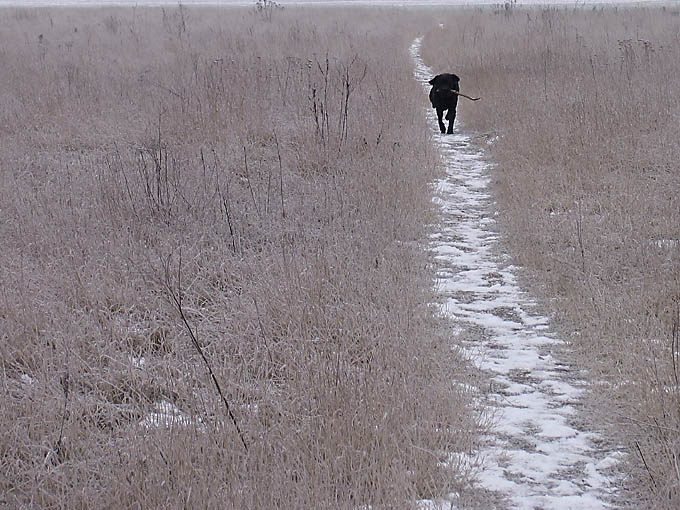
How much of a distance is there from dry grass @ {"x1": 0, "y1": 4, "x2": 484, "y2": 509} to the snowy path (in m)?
0.17

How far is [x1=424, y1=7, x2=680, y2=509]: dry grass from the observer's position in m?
3.08

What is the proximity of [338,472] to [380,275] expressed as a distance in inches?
75.8

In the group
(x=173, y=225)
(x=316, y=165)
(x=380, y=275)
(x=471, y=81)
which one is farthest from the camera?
(x=471, y=81)

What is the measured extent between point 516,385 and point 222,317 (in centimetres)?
Answer: 154

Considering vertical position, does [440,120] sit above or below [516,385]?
above

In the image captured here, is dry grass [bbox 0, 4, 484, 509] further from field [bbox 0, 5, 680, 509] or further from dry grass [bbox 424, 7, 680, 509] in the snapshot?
dry grass [bbox 424, 7, 680, 509]

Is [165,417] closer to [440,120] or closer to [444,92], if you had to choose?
[444,92]

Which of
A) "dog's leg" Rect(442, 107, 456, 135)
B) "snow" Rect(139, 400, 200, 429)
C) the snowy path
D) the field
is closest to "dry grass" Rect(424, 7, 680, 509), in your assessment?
the field

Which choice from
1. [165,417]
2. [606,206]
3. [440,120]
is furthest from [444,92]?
[165,417]

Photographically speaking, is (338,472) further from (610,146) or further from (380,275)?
(610,146)

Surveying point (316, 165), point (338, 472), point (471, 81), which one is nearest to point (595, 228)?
point (316, 165)

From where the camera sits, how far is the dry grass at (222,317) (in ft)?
8.47

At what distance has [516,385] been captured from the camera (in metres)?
3.39

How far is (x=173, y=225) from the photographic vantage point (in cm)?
512
